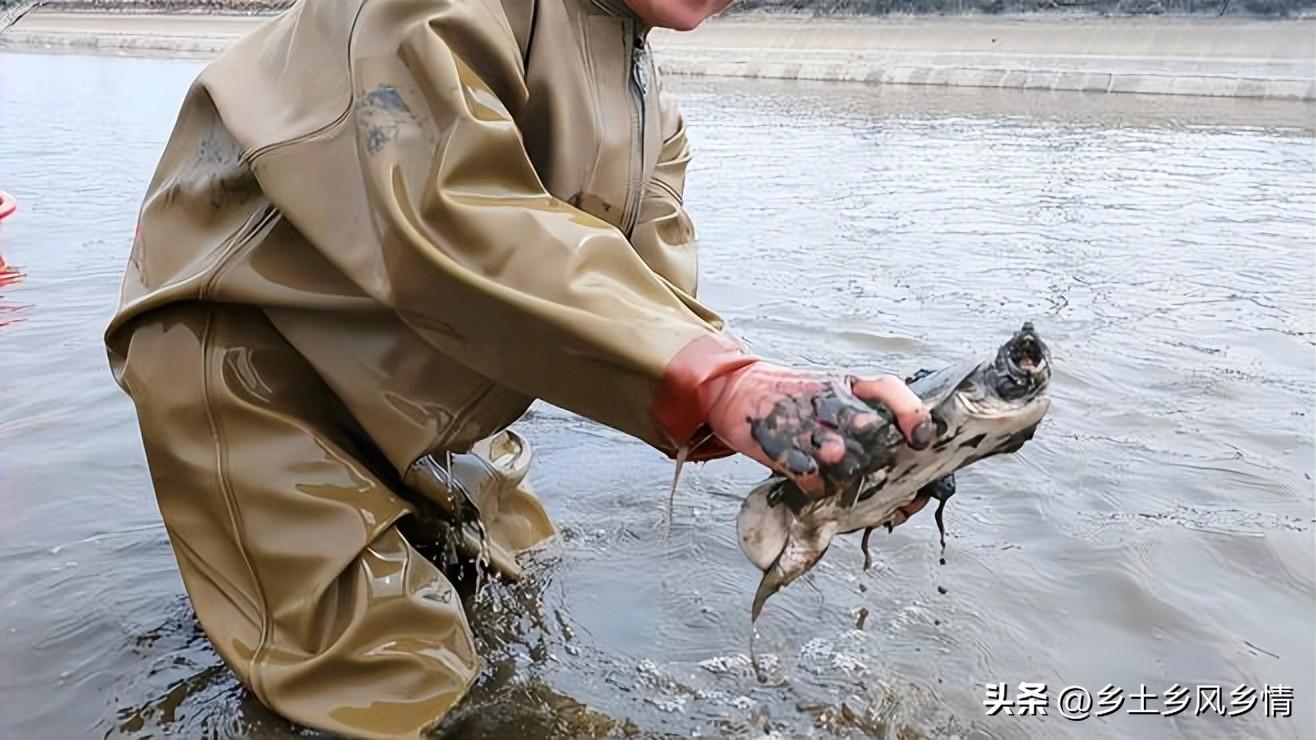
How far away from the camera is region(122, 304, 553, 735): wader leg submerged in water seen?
2.33m

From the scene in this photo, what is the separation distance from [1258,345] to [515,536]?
3.73 metres

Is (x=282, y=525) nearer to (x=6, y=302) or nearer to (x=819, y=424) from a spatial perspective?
(x=819, y=424)

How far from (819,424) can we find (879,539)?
1.80 m

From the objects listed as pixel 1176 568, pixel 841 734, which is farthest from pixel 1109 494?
pixel 841 734

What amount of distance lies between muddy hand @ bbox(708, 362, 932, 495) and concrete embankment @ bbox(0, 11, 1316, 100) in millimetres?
19215

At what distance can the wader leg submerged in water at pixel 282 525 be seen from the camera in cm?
233

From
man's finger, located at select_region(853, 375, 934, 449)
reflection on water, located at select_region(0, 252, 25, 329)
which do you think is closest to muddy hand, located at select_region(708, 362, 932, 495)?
man's finger, located at select_region(853, 375, 934, 449)

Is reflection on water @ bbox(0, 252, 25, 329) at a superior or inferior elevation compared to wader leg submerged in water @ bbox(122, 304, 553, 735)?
inferior

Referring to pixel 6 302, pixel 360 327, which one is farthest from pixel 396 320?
pixel 6 302

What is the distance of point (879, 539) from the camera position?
3398mm

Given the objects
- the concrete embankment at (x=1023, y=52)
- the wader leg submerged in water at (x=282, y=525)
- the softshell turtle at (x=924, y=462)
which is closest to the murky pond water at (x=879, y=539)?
the wader leg submerged in water at (x=282, y=525)

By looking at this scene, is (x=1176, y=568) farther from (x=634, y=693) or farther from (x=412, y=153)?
(x=412, y=153)

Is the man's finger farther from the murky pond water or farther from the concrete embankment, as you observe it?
the concrete embankment

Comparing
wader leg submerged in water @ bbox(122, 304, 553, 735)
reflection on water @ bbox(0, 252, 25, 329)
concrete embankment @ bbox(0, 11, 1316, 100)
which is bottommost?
concrete embankment @ bbox(0, 11, 1316, 100)
